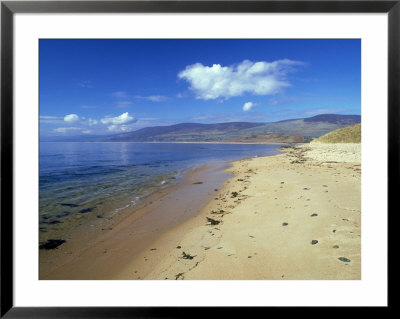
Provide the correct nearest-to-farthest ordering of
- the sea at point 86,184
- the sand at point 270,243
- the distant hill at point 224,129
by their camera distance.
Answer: the sand at point 270,243 < the sea at point 86,184 < the distant hill at point 224,129

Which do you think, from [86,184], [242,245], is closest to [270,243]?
[242,245]

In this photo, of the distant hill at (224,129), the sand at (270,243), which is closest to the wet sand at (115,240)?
the sand at (270,243)

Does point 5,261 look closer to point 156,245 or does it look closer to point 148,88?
point 156,245

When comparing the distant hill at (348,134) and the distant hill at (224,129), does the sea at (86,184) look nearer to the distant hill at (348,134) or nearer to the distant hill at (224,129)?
the distant hill at (224,129)

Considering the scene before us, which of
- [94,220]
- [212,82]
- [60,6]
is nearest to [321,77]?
[212,82]

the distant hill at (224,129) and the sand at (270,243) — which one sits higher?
the distant hill at (224,129)

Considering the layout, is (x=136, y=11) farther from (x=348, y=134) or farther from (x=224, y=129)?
(x=348, y=134)
